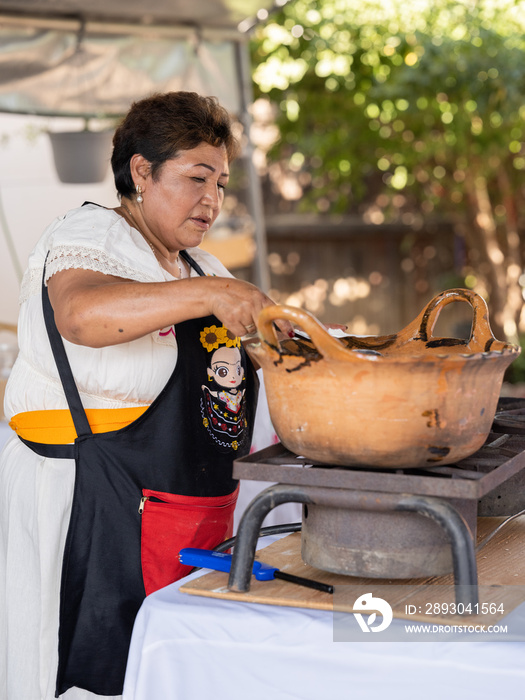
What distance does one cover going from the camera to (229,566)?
4.33 feet

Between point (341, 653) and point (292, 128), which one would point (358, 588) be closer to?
point (341, 653)

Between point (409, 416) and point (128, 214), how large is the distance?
847mm

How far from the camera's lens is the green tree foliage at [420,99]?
545 cm

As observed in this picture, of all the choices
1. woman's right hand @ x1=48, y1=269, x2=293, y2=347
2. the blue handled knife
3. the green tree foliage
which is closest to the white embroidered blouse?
woman's right hand @ x1=48, y1=269, x2=293, y2=347

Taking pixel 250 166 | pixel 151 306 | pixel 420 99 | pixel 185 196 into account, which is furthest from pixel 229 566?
pixel 420 99

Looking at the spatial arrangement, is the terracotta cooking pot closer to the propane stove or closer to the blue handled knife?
the propane stove

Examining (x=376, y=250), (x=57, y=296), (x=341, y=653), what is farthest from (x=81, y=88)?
(x=376, y=250)

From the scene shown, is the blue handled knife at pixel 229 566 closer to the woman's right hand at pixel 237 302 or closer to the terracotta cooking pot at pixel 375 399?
the terracotta cooking pot at pixel 375 399

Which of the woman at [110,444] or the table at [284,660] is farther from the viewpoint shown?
the woman at [110,444]

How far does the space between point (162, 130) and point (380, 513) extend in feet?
2.89

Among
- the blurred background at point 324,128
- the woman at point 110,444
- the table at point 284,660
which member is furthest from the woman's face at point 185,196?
the blurred background at point 324,128

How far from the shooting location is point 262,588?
49.8 inches

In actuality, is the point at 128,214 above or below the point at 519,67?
below

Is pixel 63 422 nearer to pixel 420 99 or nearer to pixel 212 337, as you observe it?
pixel 212 337
